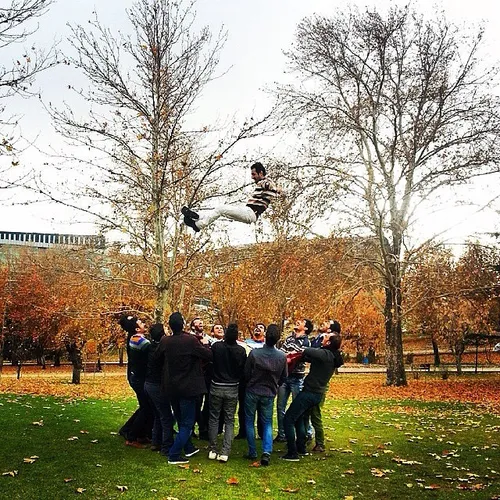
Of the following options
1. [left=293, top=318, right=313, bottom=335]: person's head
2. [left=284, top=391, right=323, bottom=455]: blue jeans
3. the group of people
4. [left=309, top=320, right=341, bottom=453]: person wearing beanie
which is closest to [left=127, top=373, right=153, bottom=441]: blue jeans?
the group of people

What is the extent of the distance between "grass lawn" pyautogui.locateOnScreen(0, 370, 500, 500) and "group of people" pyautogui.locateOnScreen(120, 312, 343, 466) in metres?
0.28

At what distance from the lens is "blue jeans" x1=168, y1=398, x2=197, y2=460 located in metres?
8.37

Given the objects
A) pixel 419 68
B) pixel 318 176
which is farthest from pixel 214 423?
pixel 419 68

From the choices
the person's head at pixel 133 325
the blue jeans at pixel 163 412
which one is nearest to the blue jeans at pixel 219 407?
the blue jeans at pixel 163 412

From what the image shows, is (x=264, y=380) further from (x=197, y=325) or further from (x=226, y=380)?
(x=197, y=325)

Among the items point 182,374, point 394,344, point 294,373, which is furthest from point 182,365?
point 394,344

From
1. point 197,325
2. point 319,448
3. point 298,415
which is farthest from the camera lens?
point 197,325

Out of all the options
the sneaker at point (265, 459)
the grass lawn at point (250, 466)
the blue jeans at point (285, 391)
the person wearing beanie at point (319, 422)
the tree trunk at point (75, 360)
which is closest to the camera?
the grass lawn at point (250, 466)

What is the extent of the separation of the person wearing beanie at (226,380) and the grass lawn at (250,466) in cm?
46

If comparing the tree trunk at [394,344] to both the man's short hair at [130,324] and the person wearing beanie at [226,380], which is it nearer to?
the person wearing beanie at [226,380]

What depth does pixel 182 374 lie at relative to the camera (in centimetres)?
838

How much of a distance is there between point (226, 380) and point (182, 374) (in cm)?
73

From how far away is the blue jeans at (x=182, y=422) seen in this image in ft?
27.5

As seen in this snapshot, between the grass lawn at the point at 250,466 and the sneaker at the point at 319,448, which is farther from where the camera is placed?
the sneaker at the point at 319,448
